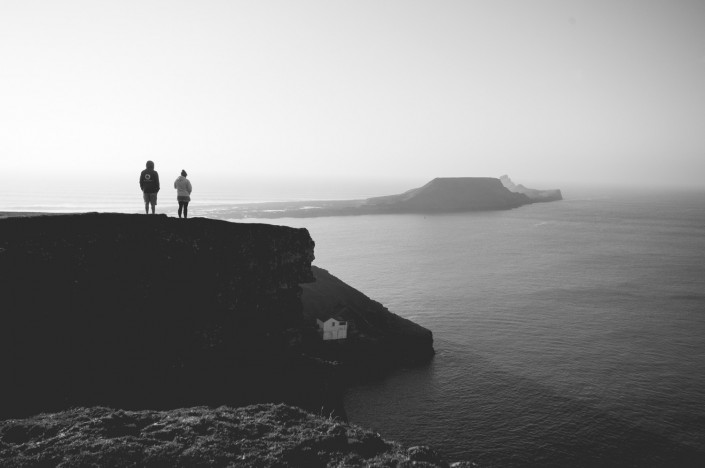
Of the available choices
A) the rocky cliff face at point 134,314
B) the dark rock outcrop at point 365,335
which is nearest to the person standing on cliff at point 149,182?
the rocky cliff face at point 134,314

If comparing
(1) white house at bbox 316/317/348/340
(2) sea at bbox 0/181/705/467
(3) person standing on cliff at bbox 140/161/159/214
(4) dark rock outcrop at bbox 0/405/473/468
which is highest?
(3) person standing on cliff at bbox 140/161/159/214

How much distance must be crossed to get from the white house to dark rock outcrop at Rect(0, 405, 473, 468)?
31792 mm

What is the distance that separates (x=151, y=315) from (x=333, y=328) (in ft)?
86.6

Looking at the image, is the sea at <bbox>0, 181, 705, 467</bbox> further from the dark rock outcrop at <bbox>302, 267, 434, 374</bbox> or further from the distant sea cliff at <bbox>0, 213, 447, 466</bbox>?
the distant sea cliff at <bbox>0, 213, 447, 466</bbox>

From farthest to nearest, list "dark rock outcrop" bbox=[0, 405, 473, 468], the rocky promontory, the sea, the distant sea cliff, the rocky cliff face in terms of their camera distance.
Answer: the sea → the rocky promontory → the rocky cliff face → the distant sea cliff → "dark rock outcrop" bbox=[0, 405, 473, 468]

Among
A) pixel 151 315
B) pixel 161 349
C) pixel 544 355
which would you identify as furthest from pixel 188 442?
pixel 544 355

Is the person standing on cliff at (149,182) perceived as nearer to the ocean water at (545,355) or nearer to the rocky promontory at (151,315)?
the rocky promontory at (151,315)

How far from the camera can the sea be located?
3334 centimetres

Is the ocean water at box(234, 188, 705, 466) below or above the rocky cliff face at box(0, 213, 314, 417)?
below

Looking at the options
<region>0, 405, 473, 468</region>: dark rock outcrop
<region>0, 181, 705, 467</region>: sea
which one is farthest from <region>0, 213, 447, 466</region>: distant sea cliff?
<region>0, 181, 705, 467</region>: sea

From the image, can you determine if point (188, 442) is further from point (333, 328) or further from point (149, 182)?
point (333, 328)

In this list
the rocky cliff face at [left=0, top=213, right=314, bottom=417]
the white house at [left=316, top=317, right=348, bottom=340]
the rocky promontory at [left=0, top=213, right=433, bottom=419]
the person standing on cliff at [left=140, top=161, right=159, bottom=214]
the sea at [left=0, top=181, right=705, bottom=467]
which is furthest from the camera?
the white house at [left=316, top=317, right=348, bottom=340]

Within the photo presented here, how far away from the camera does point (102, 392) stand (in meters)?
19.7

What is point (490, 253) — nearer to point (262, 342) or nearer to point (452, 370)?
point (452, 370)
